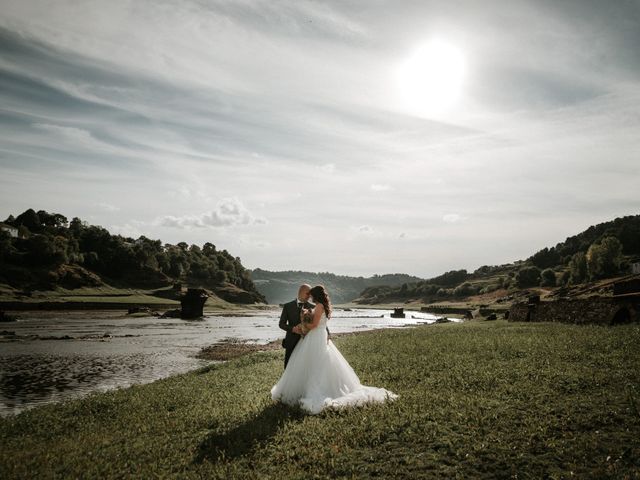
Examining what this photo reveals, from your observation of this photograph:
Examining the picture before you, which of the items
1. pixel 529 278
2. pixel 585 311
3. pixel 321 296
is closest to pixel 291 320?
pixel 321 296

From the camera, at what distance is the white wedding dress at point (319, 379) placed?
11289 millimetres

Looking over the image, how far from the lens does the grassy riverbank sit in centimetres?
743

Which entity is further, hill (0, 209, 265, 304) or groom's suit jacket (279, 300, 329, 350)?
hill (0, 209, 265, 304)

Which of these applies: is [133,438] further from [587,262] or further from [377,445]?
[587,262]

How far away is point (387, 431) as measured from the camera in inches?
352

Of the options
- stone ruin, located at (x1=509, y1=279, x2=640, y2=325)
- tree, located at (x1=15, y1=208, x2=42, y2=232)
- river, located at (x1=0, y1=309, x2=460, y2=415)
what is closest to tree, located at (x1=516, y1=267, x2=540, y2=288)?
stone ruin, located at (x1=509, y1=279, x2=640, y2=325)

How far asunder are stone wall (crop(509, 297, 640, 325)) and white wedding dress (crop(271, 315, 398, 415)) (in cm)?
2163

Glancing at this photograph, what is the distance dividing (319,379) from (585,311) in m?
26.4

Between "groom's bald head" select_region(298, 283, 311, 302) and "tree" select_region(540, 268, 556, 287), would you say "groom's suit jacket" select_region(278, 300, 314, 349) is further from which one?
"tree" select_region(540, 268, 556, 287)

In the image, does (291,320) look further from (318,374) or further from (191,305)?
(191,305)

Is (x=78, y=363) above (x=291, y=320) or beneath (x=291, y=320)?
beneath

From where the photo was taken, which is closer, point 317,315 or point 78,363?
point 317,315

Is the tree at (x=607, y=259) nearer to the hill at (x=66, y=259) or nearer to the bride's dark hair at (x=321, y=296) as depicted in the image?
the bride's dark hair at (x=321, y=296)

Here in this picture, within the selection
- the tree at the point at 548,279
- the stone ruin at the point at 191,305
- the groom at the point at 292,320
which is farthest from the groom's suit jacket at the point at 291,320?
the tree at the point at 548,279
